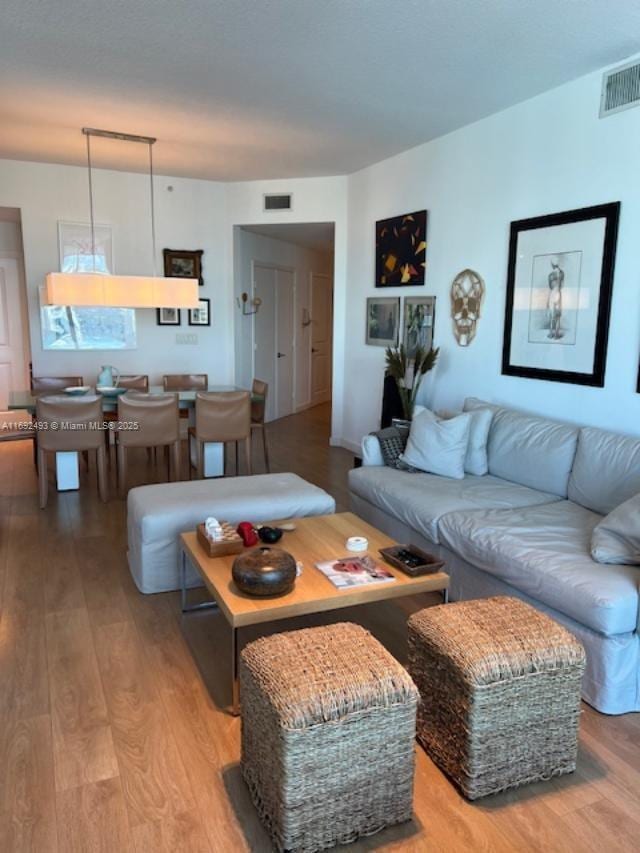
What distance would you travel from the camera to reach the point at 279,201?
261 inches

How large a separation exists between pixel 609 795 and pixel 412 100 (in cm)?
396

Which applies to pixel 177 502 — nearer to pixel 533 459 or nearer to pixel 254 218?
pixel 533 459

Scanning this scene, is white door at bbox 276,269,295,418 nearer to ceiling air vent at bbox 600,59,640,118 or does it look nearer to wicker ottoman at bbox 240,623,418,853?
ceiling air vent at bbox 600,59,640,118

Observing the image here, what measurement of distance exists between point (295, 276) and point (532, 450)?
576 cm

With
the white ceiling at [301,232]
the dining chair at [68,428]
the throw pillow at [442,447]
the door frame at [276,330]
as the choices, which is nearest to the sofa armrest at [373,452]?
the throw pillow at [442,447]

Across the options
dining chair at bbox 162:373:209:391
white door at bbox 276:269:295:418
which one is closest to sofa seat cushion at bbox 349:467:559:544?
dining chair at bbox 162:373:209:391

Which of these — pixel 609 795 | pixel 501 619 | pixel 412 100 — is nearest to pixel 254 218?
pixel 412 100

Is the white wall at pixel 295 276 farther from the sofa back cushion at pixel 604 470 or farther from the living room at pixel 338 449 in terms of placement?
the sofa back cushion at pixel 604 470

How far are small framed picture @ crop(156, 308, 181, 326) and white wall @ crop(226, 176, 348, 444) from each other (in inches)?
39.2

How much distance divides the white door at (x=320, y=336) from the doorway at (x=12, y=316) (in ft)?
13.0

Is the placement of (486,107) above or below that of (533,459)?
above

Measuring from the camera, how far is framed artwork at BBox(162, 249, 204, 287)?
6.70 meters

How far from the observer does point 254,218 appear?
6.75m

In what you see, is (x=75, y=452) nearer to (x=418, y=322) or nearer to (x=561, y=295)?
(x=418, y=322)
